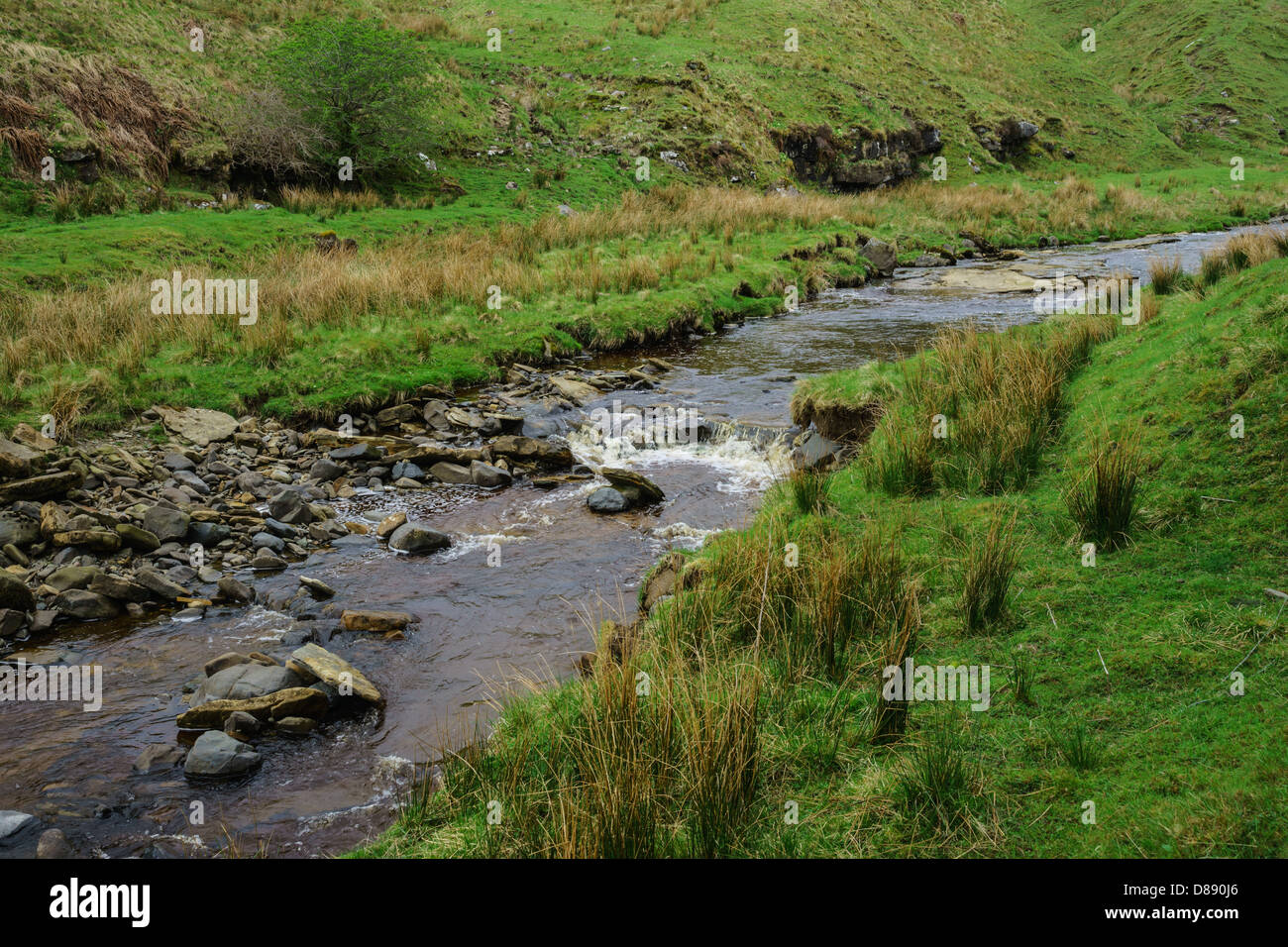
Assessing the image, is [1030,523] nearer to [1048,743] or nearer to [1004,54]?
[1048,743]

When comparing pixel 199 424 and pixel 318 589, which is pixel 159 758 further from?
pixel 199 424

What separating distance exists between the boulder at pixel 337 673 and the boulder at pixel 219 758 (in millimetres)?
652

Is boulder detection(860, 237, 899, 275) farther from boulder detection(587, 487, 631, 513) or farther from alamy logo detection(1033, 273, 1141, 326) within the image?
boulder detection(587, 487, 631, 513)

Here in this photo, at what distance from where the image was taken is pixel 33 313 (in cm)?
1277

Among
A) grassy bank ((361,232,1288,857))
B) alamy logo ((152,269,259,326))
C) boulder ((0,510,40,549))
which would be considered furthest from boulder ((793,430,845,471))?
alamy logo ((152,269,259,326))

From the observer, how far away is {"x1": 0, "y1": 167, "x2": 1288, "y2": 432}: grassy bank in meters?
12.4

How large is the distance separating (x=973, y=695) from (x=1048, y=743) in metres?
0.56

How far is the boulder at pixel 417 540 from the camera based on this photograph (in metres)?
8.94

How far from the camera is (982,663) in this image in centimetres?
469

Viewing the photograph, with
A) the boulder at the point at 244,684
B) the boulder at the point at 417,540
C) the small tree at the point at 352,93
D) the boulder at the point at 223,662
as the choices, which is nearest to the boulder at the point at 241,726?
the boulder at the point at 244,684

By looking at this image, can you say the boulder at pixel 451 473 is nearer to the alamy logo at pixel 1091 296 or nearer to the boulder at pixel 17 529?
the boulder at pixel 17 529

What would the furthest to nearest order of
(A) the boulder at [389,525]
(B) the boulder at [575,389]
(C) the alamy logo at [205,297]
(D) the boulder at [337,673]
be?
(C) the alamy logo at [205,297], (B) the boulder at [575,389], (A) the boulder at [389,525], (D) the boulder at [337,673]
